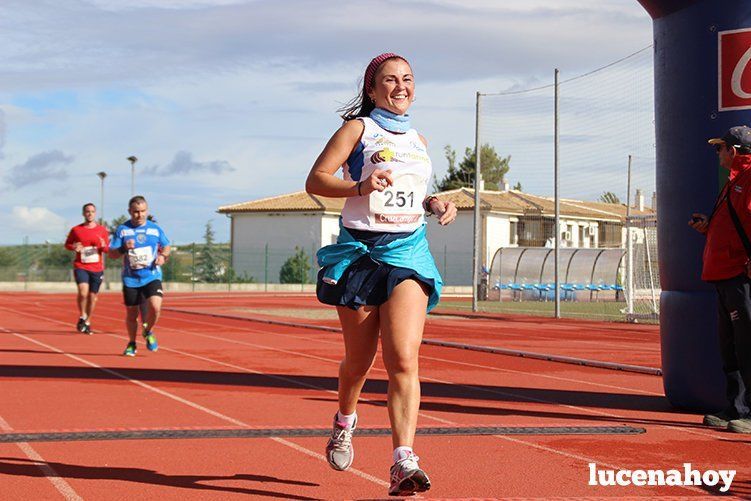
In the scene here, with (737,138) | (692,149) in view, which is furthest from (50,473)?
(692,149)

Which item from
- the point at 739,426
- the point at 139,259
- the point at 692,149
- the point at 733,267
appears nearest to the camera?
the point at 739,426

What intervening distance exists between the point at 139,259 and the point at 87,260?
4643 millimetres

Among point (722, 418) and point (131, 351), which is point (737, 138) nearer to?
point (722, 418)

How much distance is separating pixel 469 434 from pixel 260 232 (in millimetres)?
65911

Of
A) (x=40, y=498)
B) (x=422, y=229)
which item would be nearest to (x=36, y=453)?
(x=40, y=498)

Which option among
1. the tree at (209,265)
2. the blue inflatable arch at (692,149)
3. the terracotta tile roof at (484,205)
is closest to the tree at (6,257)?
the tree at (209,265)

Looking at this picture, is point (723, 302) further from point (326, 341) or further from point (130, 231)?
point (326, 341)

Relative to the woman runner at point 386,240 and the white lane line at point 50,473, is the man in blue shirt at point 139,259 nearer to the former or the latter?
the white lane line at point 50,473

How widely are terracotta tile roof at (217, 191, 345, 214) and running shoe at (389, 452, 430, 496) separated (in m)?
63.7

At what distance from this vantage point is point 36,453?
6352mm

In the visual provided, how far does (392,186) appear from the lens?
5.28 m

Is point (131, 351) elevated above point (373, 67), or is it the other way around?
point (373, 67)

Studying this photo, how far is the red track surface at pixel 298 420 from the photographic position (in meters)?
5.56

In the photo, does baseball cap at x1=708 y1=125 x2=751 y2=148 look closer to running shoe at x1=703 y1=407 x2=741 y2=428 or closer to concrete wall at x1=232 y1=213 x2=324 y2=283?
running shoe at x1=703 y1=407 x2=741 y2=428
